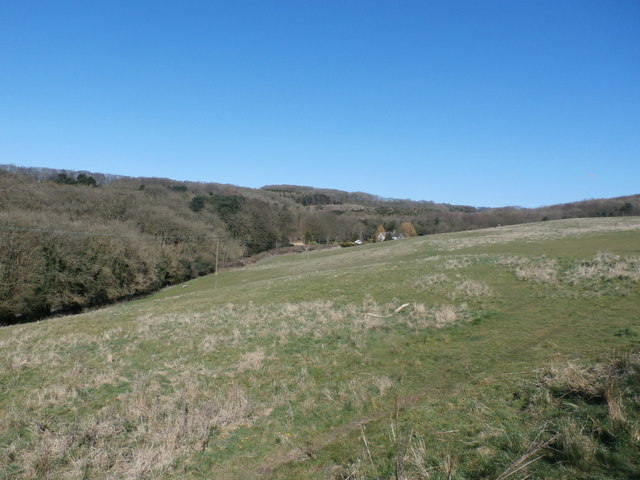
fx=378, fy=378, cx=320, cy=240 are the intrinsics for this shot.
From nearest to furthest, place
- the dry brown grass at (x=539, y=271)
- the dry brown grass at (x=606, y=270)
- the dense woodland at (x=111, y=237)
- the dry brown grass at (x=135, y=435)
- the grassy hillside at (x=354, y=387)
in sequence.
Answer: the grassy hillside at (x=354, y=387) → the dry brown grass at (x=135, y=435) → the dry brown grass at (x=606, y=270) → the dry brown grass at (x=539, y=271) → the dense woodland at (x=111, y=237)

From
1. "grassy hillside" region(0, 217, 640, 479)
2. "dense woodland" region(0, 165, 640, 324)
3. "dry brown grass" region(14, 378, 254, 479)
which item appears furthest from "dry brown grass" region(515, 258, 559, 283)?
"dense woodland" region(0, 165, 640, 324)

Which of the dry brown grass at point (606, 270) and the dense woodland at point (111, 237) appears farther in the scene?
the dense woodland at point (111, 237)

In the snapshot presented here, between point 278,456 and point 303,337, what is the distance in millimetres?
7465

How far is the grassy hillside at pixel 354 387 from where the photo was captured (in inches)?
197

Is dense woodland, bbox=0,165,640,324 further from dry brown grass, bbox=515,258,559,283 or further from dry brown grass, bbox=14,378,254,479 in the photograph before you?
dry brown grass, bbox=515,258,559,283

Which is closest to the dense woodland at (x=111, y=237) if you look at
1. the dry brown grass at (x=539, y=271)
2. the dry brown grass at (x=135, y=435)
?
the dry brown grass at (x=135, y=435)

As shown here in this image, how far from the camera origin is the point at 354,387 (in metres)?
8.50

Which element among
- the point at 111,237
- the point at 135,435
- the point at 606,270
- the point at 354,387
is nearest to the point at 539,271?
the point at 606,270

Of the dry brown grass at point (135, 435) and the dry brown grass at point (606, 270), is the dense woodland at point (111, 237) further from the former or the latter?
the dry brown grass at point (606, 270)

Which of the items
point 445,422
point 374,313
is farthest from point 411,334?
point 445,422

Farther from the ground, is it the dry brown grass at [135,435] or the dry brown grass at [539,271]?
the dry brown grass at [539,271]

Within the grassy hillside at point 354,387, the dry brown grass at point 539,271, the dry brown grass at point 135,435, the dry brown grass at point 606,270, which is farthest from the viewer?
the dry brown grass at point 539,271

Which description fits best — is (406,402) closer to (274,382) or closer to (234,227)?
(274,382)

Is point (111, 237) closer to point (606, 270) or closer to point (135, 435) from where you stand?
point (135, 435)
